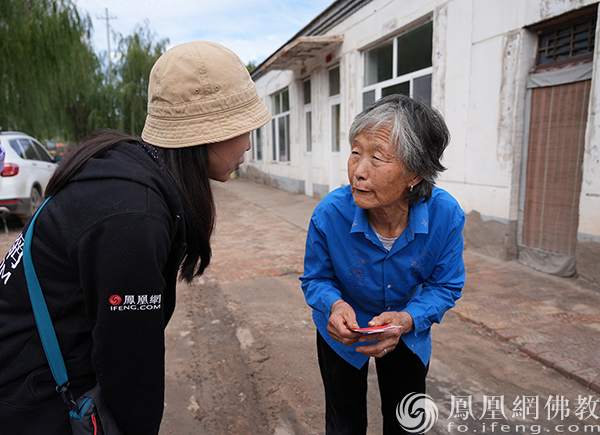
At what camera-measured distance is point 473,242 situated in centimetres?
616

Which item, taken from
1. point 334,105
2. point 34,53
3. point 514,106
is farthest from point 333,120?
point 34,53

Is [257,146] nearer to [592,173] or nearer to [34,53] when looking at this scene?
[34,53]

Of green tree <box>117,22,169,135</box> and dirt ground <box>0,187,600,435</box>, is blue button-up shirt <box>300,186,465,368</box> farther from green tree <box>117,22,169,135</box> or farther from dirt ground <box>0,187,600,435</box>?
green tree <box>117,22,169,135</box>

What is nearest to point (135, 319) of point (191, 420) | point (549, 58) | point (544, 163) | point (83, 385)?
point (83, 385)

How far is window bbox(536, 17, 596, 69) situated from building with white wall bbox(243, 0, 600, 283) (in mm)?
11

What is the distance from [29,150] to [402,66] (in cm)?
763

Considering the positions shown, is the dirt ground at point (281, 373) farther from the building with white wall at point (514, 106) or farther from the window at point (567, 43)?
the window at point (567, 43)

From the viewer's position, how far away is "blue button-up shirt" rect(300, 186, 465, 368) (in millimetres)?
1771

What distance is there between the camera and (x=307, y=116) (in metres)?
13.1

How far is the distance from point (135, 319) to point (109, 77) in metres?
21.4

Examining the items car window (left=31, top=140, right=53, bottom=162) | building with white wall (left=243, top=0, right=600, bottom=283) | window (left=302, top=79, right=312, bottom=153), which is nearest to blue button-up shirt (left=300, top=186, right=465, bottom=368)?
building with white wall (left=243, top=0, right=600, bottom=283)

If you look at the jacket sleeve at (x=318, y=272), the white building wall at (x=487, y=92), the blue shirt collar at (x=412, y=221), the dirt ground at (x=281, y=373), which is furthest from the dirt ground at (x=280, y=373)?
the white building wall at (x=487, y=92)

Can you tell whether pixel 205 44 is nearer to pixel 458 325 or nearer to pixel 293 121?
pixel 458 325

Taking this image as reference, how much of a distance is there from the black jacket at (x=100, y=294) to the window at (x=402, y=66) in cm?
581
